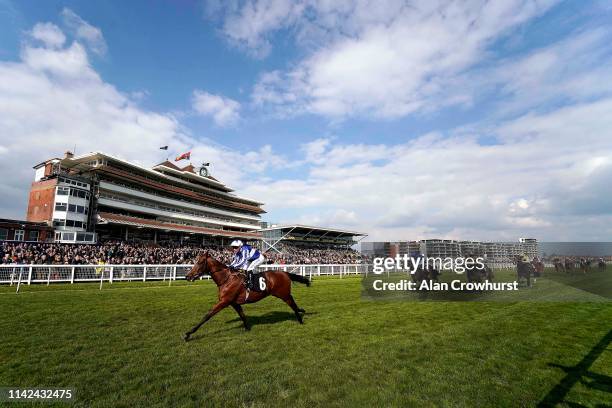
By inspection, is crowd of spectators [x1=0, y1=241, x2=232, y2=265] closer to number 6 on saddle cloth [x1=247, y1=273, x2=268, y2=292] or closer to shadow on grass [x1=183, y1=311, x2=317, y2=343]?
shadow on grass [x1=183, y1=311, x2=317, y2=343]

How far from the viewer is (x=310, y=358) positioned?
5457 millimetres

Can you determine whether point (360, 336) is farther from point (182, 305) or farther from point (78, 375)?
point (182, 305)

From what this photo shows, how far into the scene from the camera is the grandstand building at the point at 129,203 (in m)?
38.6

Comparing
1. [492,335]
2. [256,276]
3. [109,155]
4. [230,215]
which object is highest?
[109,155]

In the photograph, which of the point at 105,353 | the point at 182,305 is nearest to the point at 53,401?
the point at 105,353

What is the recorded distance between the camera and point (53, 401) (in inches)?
151

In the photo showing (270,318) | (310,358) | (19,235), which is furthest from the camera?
(19,235)

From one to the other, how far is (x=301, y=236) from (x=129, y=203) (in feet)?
119

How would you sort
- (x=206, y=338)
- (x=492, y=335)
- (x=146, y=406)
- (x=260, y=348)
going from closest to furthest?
(x=146, y=406) < (x=260, y=348) < (x=206, y=338) < (x=492, y=335)

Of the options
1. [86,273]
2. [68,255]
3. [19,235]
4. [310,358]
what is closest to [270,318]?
[310,358]

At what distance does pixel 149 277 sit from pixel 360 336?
1838cm

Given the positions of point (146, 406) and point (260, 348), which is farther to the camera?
point (260, 348)

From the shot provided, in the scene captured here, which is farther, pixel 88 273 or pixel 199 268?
pixel 88 273

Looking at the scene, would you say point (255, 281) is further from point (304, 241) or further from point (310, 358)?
point (304, 241)
